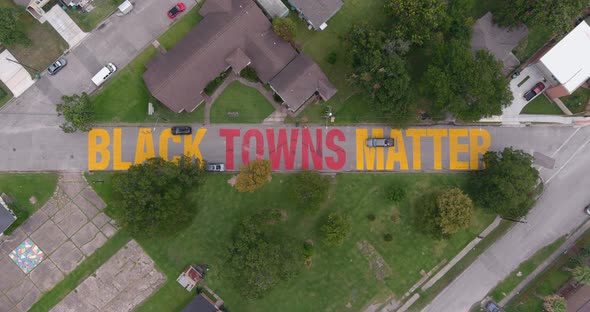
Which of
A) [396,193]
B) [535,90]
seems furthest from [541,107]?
[396,193]

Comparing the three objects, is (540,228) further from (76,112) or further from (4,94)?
(4,94)

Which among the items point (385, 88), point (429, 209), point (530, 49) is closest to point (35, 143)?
point (385, 88)

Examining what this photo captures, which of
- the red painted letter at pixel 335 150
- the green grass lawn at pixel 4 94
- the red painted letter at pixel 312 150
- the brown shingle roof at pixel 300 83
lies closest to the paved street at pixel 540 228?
the red painted letter at pixel 335 150

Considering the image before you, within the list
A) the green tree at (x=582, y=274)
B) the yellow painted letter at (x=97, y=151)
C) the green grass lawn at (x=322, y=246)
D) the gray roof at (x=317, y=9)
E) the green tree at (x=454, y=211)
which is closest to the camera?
the green tree at (x=454, y=211)

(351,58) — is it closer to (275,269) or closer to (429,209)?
(429,209)

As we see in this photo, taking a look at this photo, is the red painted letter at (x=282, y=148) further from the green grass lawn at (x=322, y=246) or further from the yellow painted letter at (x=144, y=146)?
the yellow painted letter at (x=144, y=146)

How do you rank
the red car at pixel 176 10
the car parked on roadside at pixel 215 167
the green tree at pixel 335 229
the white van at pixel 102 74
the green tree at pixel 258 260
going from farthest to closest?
the red car at pixel 176 10, the white van at pixel 102 74, the car parked on roadside at pixel 215 167, the green tree at pixel 335 229, the green tree at pixel 258 260
